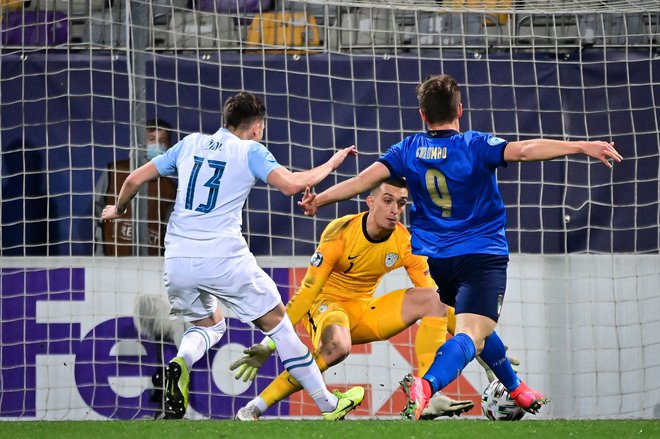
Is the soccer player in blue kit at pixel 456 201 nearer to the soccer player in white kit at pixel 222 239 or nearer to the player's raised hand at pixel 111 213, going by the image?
the soccer player in white kit at pixel 222 239

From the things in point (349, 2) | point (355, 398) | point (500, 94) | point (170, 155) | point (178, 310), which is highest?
point (349, 2)

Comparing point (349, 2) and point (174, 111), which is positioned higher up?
point (349, 2)

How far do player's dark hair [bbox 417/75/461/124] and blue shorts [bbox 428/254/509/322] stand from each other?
2.30 ft

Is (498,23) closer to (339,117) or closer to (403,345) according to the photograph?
(339,117)

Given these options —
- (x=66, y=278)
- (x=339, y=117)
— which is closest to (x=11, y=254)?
(x=66, y=278)

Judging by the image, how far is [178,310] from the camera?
721 cm

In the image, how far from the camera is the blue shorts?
6.23m

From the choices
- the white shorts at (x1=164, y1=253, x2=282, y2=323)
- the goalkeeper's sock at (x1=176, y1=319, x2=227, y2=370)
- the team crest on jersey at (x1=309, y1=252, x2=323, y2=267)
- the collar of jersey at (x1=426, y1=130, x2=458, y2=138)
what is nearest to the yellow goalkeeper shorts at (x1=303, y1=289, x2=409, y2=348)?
the team crest on jersey at (x1=309, y1=252, x2=323, y2=267)

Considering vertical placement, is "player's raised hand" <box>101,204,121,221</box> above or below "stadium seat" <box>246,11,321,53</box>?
below

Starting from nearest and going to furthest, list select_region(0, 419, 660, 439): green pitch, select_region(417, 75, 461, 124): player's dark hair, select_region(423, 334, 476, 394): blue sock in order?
1. select_region(0, 419, 660, 439): green pitch
2. select_region(423, 334, 476, 394): blue sock
3. select_region(417, 75, 461, 124): player's dark hair

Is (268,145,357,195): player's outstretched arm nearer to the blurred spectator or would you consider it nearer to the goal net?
the goal net

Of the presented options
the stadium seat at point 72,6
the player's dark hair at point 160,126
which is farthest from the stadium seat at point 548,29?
the stadium seat at point 72,6

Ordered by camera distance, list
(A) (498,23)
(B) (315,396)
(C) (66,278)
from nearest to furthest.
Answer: (B) (315,396), (C) (66,278), (A) (498,23)

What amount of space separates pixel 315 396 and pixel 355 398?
0.90 feet
